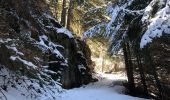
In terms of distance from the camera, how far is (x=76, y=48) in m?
21.7

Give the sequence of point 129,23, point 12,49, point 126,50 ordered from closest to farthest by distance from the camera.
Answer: point 12,49 < point 129,23 < point 126,50

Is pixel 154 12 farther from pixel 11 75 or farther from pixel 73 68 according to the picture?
pixel 73 68

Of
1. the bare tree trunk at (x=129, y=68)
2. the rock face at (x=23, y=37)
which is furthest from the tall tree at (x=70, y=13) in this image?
the rock face at (x=23, y=37)

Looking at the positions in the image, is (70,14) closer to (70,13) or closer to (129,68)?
(70,13)

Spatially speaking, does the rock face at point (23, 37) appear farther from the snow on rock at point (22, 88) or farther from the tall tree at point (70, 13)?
the tall tree at point (70, 13)

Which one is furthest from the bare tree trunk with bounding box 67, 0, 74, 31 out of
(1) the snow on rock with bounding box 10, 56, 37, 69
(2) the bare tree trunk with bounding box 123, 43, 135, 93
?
(1) the snow on rock with bounding box 10, 56, 37, 69

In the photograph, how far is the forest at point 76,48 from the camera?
7.72 m

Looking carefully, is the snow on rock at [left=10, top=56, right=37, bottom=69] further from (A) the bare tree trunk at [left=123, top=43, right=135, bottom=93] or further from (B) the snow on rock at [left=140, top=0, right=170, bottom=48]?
(A) the bare tree trunk at [left=123, top=43, right=135, bottom=93]

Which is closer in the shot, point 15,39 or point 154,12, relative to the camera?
point 15,39

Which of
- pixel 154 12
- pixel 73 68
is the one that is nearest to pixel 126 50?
pixel 73 68

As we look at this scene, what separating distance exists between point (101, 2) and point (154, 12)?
14.7 meters

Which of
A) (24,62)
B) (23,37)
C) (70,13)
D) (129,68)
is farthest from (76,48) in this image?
(24,62)

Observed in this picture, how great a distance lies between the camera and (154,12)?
424 inches

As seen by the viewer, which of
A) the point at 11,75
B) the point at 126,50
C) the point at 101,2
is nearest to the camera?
the point at 11,75
